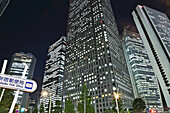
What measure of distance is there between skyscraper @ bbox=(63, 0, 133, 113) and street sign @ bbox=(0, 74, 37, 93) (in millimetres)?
79145

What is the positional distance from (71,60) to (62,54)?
60753 millimetres

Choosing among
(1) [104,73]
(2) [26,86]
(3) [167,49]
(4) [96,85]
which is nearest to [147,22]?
(3) [167,49]

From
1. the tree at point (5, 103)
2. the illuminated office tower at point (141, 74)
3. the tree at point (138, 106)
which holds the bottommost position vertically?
the tree at point (138, 106)

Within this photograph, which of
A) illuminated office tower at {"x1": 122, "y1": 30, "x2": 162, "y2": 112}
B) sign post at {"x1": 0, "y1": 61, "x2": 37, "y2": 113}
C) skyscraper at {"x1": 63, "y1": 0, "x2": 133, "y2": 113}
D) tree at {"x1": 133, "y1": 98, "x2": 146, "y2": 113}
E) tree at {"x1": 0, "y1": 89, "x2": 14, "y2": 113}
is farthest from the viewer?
illuminated office tower at {"x1": 122, "y1": 30, "x2": 162, "y2": 112}

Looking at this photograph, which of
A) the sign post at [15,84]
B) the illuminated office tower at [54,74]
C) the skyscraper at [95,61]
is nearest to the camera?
the sign post at [15,84]

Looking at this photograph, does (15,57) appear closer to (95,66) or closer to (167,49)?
(95,66)

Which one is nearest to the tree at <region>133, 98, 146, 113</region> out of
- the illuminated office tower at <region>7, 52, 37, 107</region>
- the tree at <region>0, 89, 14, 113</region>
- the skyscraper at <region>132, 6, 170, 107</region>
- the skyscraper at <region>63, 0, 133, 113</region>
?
the skyscraper at <region>63, 0, 133, 113</region>

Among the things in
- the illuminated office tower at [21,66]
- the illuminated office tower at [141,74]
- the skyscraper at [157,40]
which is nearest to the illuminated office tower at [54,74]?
Result: the illuminated office tower at [21,66]

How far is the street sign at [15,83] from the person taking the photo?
251 inches

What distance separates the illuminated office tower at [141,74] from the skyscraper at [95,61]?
13.0 meters

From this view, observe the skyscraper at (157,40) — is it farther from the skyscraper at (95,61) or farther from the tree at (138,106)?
the tree at (138,106)

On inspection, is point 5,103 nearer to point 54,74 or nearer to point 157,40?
point 157,40

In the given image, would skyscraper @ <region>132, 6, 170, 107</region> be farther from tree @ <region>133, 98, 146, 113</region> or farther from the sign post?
the sign post

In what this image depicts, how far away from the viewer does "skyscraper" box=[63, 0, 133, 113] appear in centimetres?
8662
